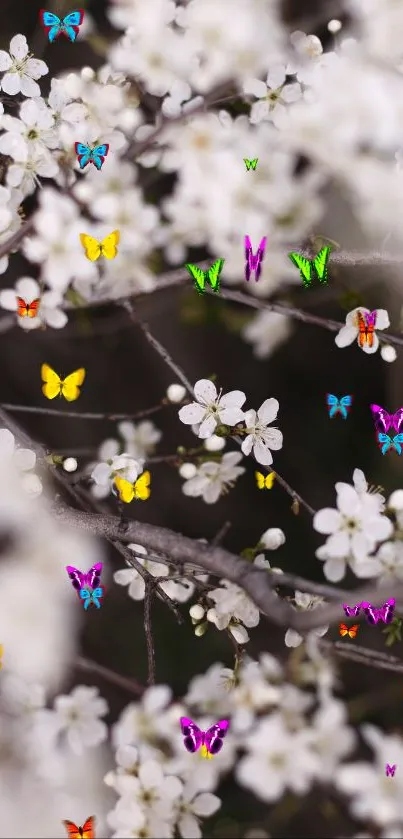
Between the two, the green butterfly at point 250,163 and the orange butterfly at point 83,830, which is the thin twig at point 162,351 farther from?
the orange butterfly at point 83,830

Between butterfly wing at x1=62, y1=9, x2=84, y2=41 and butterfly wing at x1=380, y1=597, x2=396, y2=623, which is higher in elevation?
butterfly wing at x1=62, y1=9, x2=84, y2=41

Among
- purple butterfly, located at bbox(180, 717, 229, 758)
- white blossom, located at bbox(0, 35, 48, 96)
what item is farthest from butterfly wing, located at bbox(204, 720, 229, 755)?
white blossom, located at bbox(0, 35, 48, 96)

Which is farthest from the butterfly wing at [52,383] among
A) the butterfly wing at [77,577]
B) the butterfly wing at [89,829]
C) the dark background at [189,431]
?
the dark background at [189,431]

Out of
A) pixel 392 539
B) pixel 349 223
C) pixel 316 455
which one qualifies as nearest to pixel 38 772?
pixel 392 539

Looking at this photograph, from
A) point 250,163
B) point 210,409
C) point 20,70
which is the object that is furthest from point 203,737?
point 20,70

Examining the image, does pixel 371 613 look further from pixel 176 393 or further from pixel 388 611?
pixel 176 393

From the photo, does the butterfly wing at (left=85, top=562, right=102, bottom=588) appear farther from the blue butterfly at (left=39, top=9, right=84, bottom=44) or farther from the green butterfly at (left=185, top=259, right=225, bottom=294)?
the blue butterfly at (left=39, top=9, right=84, bottom=44)
